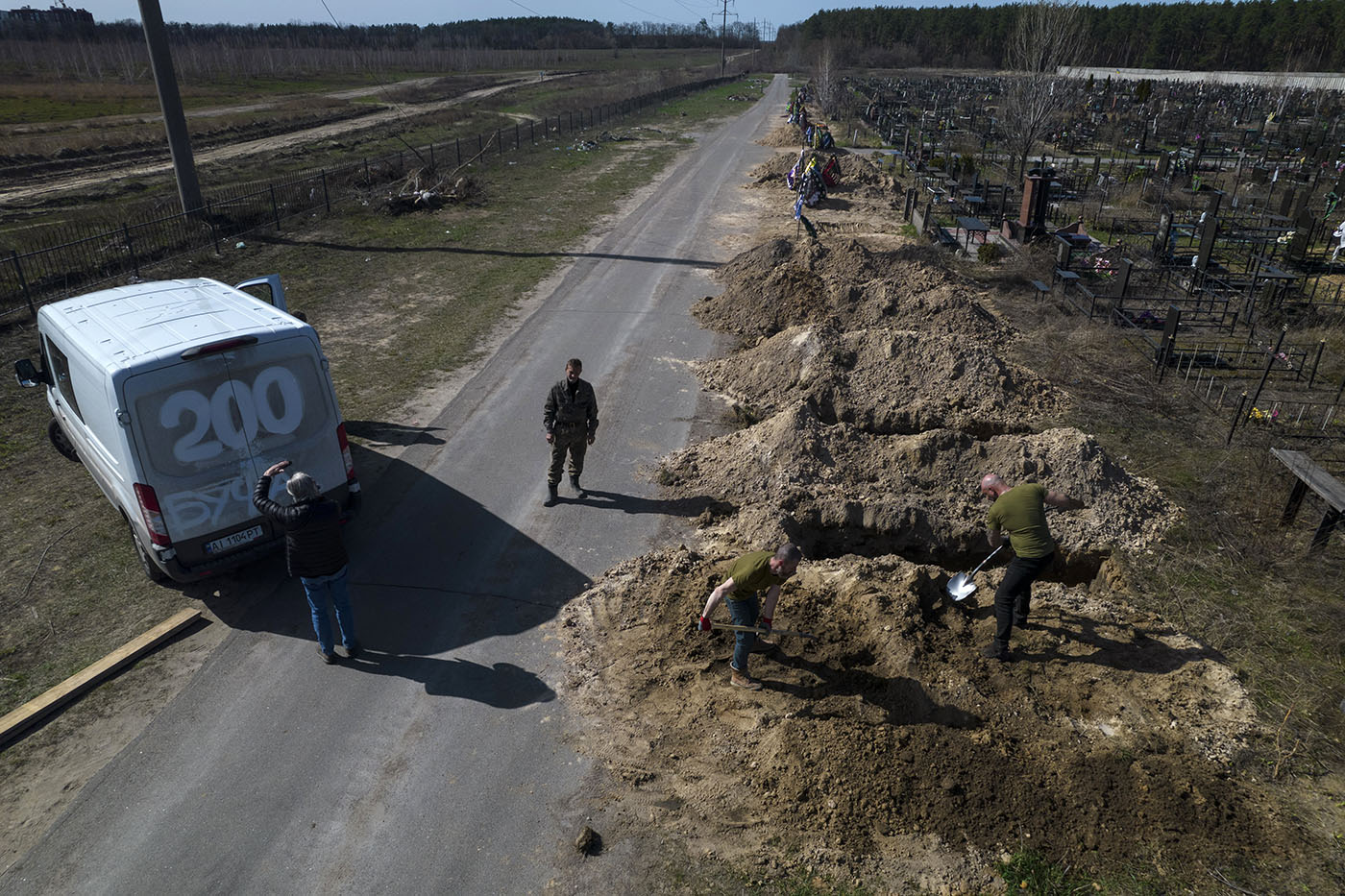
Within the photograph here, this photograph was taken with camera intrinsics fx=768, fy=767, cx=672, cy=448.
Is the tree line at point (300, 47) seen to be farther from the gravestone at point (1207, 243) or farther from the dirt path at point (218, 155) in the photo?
the gravestone at point (1207, 243)

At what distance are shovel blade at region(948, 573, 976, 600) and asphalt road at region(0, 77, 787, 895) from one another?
296 centimetres

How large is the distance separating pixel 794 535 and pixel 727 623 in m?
1.79

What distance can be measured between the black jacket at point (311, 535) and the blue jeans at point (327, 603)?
94 millimetres

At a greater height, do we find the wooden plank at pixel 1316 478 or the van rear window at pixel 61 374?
the van rear window at pixel 61 374

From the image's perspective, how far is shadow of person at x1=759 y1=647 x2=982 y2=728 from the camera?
599 centimetres

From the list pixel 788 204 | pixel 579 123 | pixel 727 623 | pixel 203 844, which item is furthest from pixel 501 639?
pixel 579 123

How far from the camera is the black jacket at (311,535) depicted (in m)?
6.03

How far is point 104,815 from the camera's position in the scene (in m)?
5.21

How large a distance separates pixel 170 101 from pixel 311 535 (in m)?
18.4

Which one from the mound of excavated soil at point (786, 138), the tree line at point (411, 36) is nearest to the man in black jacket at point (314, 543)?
the mound of excavated soil at point (786, 138)

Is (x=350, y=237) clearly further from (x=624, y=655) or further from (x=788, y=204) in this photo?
(x=624, y=655)

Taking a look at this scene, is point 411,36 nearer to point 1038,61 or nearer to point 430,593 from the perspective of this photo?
point 1038,61

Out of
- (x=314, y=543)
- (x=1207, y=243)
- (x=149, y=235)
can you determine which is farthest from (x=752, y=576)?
(x=149, y=235)

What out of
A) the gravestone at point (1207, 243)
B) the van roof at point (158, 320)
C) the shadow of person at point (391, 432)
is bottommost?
the shadow of person at point (391, 432)
